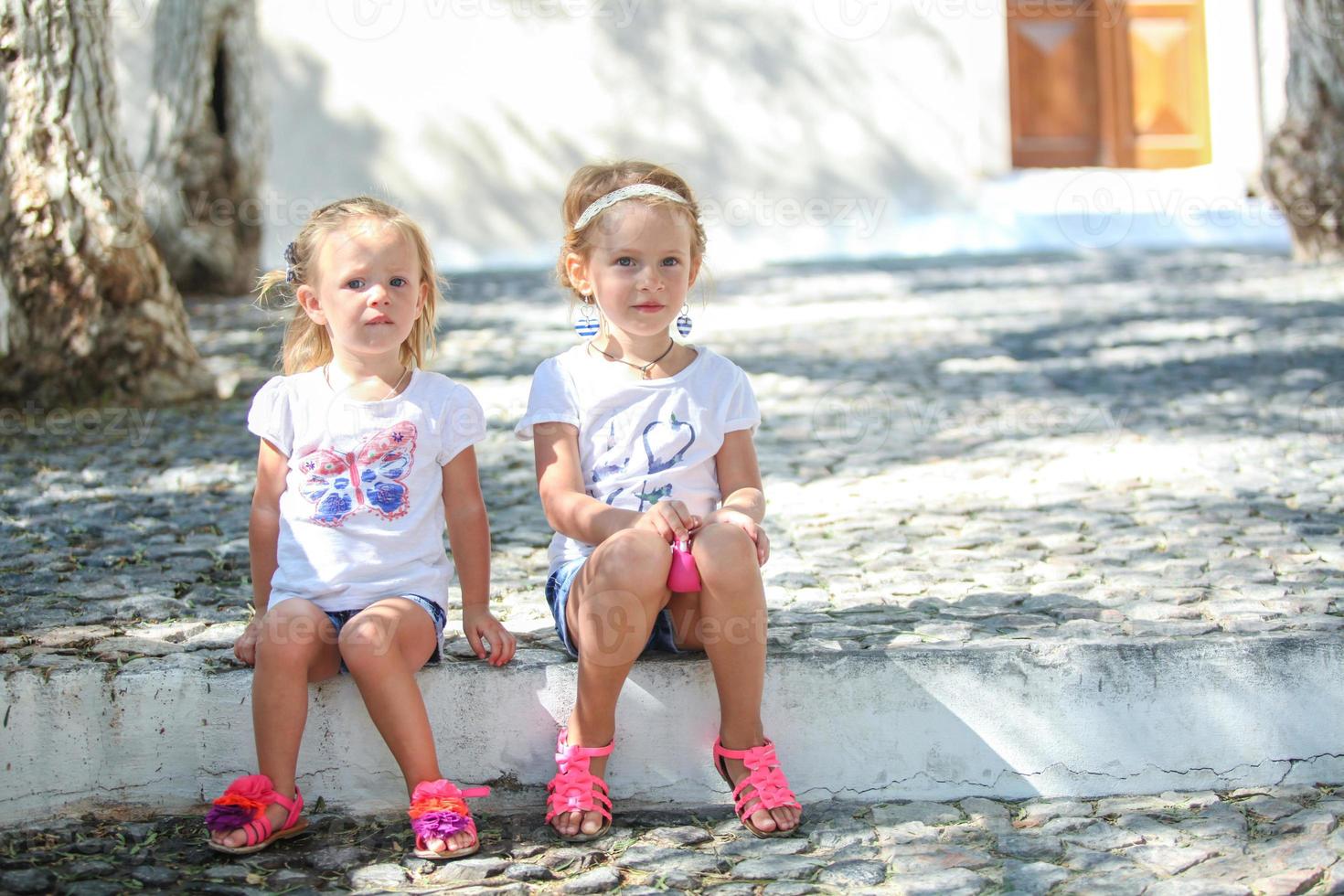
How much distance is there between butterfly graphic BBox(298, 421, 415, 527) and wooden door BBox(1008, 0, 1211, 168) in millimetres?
9772

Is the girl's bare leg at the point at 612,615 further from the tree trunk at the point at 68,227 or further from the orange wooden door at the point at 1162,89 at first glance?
the orange wooden door at the point at 1162,89

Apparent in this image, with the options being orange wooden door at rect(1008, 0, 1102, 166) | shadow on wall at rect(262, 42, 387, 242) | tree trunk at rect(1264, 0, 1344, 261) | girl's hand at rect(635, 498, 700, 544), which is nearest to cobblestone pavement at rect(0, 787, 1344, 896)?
girl's hand at rect(635, 498, 700, 544)

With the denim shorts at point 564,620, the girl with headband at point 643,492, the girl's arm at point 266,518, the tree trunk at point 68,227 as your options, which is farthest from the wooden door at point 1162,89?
the girl's arm at point 266,518

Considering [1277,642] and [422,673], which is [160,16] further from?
[1277,642]

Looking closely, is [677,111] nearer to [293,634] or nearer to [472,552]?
[472,552]

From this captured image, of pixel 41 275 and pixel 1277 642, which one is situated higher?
pixel 41 275

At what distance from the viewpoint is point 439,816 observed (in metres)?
2.55

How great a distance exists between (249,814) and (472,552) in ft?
2.07

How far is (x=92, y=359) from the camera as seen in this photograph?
5.89 meters

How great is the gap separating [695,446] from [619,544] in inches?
13.9

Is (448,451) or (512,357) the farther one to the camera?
(512,357)

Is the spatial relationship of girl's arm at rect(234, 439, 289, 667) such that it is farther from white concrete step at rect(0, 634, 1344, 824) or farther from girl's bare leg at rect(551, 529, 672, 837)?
girl's bare leg at rect(551, 529, 672, 837)

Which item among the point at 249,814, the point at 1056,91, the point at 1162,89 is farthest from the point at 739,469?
the point at 1162,89

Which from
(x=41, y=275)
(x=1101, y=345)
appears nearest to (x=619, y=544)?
(x=41, y=275)
